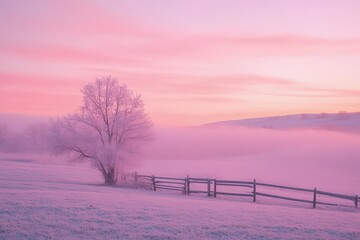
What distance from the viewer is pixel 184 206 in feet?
57.1

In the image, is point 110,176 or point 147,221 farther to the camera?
point 110,176

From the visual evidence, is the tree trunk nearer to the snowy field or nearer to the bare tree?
the bare tree

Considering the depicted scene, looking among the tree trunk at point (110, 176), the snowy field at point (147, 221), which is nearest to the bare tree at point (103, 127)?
the tree trunk at point (110, 176)

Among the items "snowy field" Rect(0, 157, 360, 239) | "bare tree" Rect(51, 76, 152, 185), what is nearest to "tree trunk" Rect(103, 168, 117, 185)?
"bare tree" Rect(51, 76, 152, 185)

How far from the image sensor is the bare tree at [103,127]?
109 ft

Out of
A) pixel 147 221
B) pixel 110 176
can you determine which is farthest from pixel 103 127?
pixel 147 221

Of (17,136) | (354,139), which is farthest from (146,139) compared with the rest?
(17,136)

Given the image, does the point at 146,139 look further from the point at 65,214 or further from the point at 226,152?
the point at 226,152

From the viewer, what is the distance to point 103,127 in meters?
34.3

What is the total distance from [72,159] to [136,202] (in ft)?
59.6

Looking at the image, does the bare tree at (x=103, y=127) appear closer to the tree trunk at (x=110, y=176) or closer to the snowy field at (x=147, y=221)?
the tree trunk at (x=110, y=176)

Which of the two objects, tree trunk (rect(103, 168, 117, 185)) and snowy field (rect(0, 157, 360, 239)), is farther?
tree trunk (rect(103, 168, 117, 185))

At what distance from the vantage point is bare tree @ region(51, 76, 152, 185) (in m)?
33.4

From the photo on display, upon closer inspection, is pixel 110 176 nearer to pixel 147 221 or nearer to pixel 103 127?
pixel 103 127
